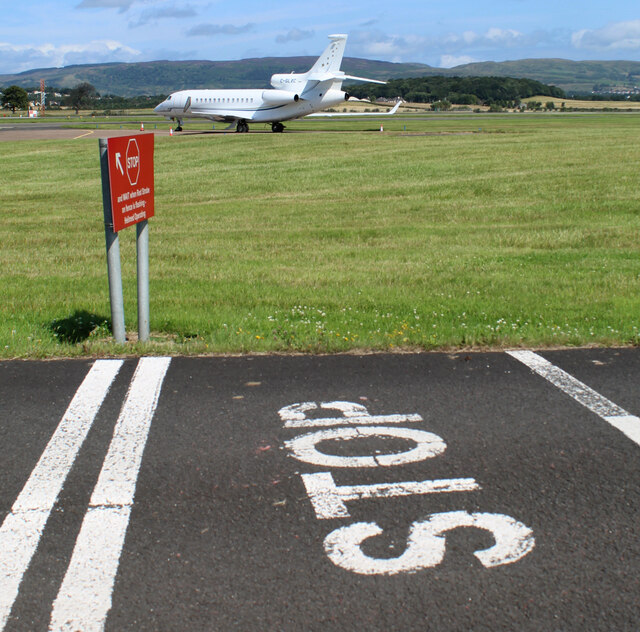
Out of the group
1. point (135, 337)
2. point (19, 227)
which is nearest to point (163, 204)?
point (19, 227)

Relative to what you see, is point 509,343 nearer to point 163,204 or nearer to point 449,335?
point 449,335

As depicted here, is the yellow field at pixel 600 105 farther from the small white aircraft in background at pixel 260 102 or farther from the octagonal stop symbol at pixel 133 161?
the octagonal stop symbol at pixel 133 161

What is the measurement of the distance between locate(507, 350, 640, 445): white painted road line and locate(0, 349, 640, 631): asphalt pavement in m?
0.02

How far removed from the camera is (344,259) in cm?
1129

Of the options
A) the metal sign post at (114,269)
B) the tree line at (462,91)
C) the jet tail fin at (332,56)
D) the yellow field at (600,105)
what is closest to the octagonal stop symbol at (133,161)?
the metal sign post at (114,269)

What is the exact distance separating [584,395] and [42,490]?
12.3 ft

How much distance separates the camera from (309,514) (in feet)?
12.6

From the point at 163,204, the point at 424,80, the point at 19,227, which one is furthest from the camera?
the point at 424,80

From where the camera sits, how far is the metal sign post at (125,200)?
629cm

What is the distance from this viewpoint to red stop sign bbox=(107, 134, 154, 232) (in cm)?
629

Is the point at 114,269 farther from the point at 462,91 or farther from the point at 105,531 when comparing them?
the point at 462,91

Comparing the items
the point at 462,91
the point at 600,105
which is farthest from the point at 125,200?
the point at 462,91

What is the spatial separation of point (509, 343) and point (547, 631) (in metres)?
4.16

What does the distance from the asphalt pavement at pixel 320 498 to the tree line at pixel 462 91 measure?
149 metres
